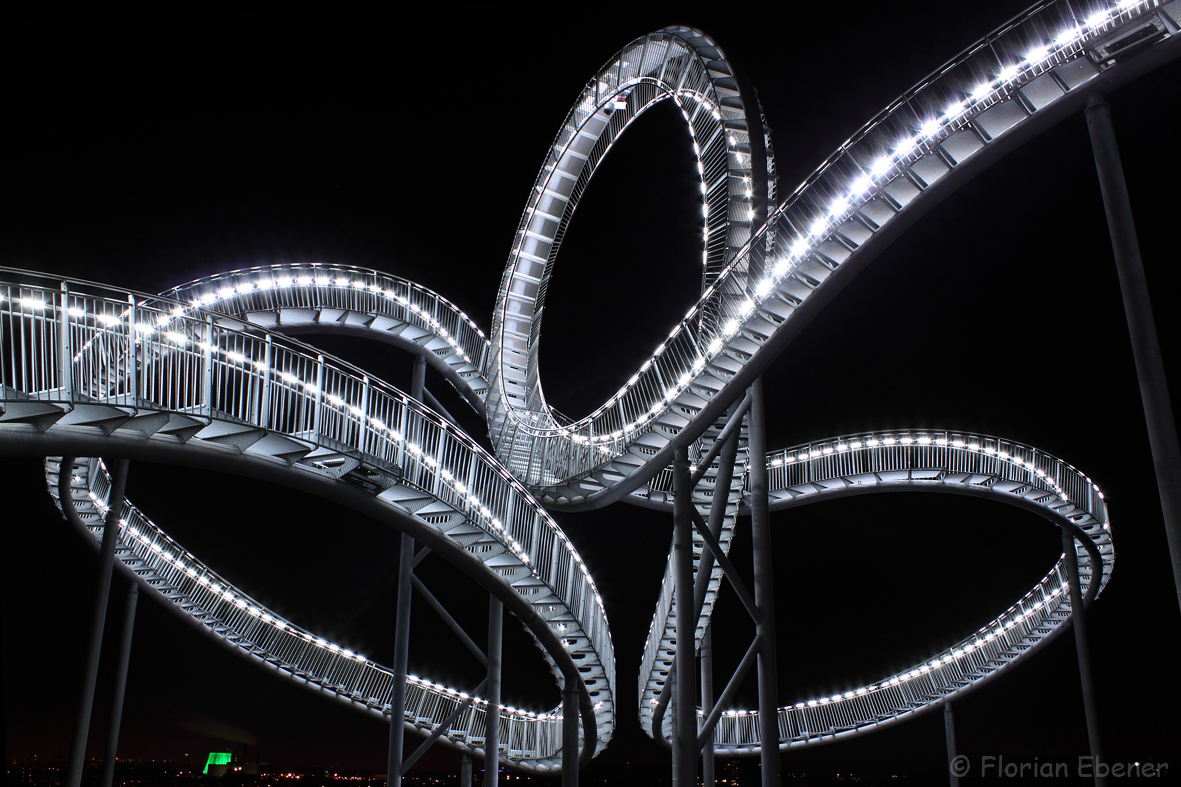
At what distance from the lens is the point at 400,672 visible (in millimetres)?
16703

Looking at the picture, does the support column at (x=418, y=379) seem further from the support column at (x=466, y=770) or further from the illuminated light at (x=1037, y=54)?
the illuminated light at (x=1037, y=54)

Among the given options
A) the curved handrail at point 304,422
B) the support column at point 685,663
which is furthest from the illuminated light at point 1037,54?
the curved handrail at point 304,422

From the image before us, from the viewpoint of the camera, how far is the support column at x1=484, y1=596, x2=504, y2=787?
1672cm

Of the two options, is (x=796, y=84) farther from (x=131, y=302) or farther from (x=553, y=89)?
(x=131, y=302)

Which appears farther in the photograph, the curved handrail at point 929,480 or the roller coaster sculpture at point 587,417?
the curved handrail at point 929,480

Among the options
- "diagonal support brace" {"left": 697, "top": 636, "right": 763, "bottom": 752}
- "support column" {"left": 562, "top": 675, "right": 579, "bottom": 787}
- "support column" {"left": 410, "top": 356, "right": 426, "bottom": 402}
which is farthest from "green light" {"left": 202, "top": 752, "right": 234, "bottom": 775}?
"diagonal support brace" {"left": 697, "top": 636, "right": 763, "bottom": 752}

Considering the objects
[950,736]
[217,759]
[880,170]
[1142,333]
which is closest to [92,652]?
[880,170]

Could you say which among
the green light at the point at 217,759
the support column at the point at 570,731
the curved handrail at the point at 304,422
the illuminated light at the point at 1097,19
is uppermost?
the illuminated light at the point at 1097,19

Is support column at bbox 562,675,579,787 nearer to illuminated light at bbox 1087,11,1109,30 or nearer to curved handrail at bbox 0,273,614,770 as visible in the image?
curved handrail at bbox 0,273,614,770

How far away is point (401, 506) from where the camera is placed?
11641 mm

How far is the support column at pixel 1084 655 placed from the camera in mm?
18375

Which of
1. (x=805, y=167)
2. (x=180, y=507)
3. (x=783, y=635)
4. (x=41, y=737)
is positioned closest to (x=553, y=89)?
(x=805, y=167)

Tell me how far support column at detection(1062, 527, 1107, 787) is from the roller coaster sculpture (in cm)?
57

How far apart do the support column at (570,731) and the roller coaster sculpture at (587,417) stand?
2.9 inches
